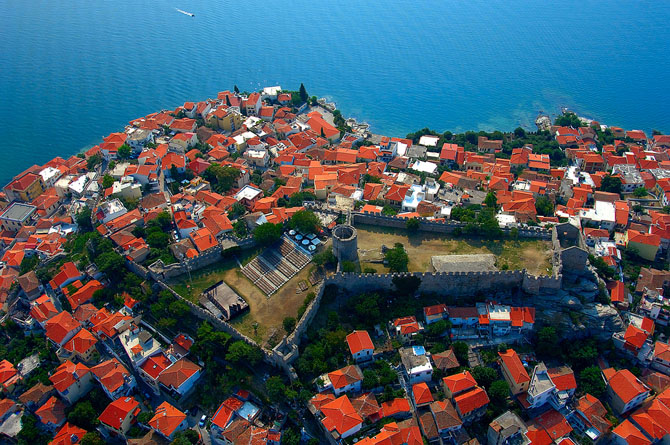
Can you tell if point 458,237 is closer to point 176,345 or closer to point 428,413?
point 428,413

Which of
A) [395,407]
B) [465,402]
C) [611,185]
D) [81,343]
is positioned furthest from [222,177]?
[611,185]

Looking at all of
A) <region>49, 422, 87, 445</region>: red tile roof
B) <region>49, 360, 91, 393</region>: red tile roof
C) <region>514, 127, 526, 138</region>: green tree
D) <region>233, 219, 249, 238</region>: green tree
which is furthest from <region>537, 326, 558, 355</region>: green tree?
<region>514, 127, 526, 138</region>: green tree

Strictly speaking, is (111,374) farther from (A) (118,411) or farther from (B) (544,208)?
(B) (544,208)

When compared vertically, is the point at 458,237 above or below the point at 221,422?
above

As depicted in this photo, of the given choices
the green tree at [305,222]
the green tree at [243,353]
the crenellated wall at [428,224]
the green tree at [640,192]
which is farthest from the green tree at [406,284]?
the green tree at [640,192]

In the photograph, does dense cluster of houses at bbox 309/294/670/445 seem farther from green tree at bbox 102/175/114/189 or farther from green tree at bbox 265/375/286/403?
green tree at bbox 102/175/114/189

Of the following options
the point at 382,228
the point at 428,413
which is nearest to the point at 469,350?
the point at 428,413
